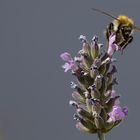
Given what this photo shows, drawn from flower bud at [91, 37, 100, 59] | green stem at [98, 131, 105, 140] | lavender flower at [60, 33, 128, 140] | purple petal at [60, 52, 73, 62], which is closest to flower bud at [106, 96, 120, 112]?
lavender flower at [60, 33, 128, 140]

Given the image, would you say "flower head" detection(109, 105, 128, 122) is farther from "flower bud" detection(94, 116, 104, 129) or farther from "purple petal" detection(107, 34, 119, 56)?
"purple petal" detection(107, 34, 119, 56)

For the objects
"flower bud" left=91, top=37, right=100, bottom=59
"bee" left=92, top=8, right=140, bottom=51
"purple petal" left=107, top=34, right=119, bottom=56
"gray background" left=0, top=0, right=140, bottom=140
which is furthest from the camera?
"gray background" left=0, top=0, right=140, bottom=140

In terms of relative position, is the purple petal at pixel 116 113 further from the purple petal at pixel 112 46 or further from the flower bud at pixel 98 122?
the purple petal at pixel 112 46

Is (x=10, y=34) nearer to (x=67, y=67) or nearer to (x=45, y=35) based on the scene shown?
(x=45, y=35)

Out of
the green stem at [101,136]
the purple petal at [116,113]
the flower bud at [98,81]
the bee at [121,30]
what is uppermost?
the bee at [121,30]

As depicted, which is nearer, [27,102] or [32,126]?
[32,126]

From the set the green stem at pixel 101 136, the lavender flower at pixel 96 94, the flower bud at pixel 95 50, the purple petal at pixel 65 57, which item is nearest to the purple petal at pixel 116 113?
the lavender flower at pixel 96 94

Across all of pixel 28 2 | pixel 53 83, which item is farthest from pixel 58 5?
pixel 53 83
